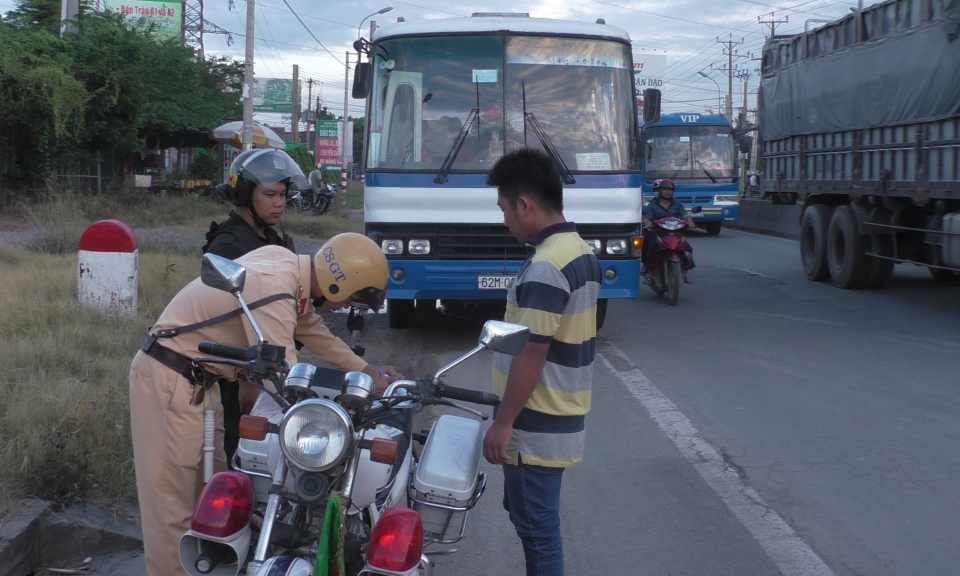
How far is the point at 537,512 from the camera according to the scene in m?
3.12

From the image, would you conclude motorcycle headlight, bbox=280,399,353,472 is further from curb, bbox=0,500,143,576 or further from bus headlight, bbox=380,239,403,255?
bus headlight, bbox=380,239,403,255

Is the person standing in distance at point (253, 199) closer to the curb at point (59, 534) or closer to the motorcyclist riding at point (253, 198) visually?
the motorcyclist riding at point (253, 198)

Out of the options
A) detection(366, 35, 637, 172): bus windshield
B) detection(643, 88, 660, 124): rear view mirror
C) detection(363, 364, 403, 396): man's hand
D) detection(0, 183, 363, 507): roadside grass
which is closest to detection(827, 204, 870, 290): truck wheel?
detection(643, 88, 660, 124): rear view mirror

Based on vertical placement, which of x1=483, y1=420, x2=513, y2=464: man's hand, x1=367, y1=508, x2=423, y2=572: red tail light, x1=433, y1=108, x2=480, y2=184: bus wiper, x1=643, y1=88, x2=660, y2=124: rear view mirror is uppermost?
x1=643, y1=88, x2=660, y2=124: rear view mirror

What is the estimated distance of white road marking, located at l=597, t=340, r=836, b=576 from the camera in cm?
392

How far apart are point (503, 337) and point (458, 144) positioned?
6.13 metres

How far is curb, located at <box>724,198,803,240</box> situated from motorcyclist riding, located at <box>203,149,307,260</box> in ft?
65.4

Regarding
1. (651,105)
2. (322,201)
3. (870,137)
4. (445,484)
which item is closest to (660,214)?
(651,105)

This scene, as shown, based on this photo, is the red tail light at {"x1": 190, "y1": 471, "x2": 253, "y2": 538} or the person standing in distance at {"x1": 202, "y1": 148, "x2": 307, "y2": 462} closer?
the red tail light at {"x1": 190, "y1": 471, "x2": 253, "y2": 538}

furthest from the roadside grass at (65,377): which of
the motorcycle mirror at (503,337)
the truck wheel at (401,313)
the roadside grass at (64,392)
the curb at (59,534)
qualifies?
the motorcycle mirror at (503,337)

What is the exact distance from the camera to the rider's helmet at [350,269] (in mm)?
2768

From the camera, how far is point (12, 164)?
61.1 feet

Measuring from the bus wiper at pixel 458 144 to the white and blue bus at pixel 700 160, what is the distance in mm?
15115

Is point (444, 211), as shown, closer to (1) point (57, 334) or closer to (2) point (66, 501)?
(1) point (57, 334)
